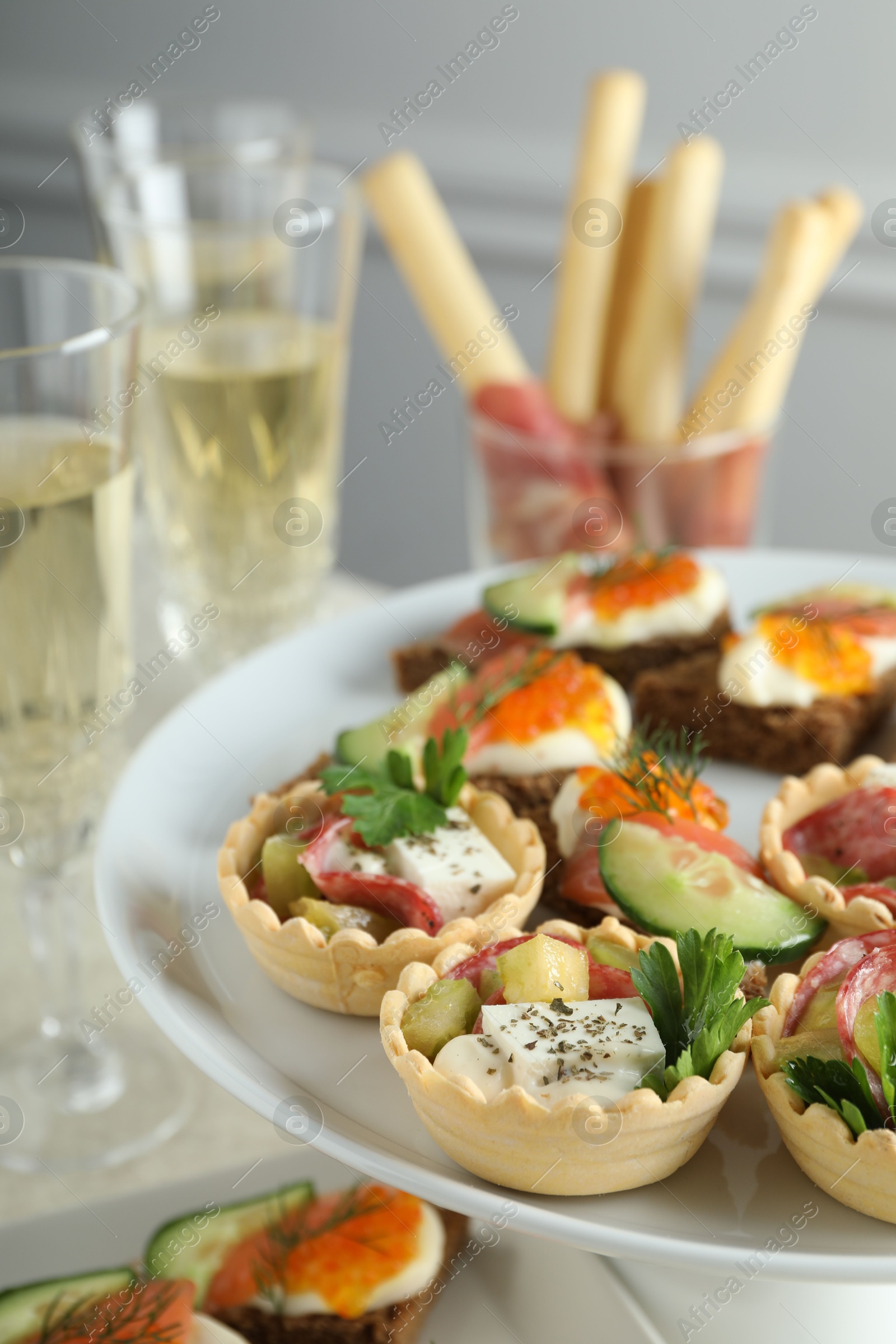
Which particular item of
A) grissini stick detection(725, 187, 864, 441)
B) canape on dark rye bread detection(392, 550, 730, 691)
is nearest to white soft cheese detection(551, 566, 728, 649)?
canape on dark rye bread detection(392, 550, 730, 691)

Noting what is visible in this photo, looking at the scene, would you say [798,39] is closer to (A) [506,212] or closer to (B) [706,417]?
(A) [506,212]

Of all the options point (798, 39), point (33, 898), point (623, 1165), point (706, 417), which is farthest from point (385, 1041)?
point (798, 39)

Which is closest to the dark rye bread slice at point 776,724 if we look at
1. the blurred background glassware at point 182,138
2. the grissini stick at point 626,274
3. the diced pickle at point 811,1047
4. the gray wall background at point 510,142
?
the diced pickle at point 811,1047

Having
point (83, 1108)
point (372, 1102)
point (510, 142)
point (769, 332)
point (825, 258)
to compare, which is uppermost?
point (510, 142)

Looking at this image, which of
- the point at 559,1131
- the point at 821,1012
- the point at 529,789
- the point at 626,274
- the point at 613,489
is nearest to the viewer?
the point at 559,1131

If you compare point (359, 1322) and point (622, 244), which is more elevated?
point (622, 244)

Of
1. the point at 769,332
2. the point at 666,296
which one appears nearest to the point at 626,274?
the point at 666,296

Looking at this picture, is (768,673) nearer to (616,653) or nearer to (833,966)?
(616,653)
